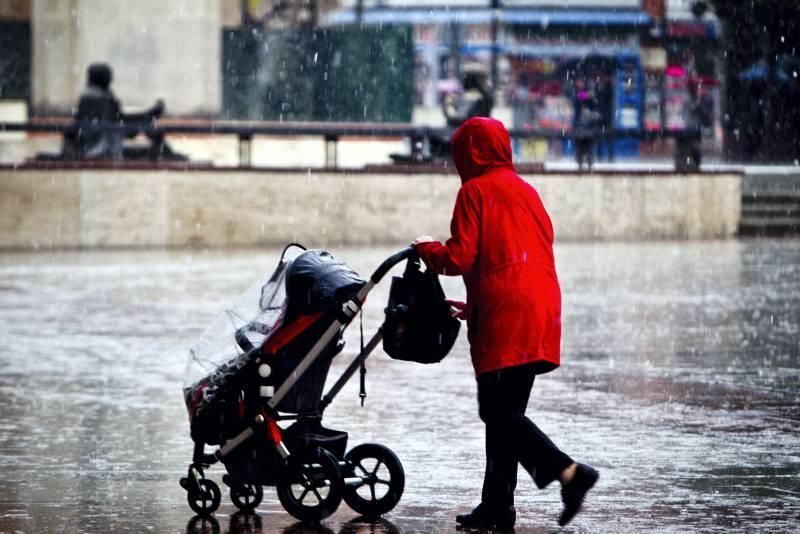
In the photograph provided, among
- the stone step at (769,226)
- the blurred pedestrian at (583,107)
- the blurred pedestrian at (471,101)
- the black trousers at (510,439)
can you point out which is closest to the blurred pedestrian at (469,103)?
the blurred pedestrian at (471,101)

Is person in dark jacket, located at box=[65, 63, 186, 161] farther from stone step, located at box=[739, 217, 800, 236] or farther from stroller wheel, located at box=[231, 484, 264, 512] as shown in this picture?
stroller wheel, located at box=[231, 484, 264, 512]

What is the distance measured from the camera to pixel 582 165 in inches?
940

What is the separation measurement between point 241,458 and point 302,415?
27 cm

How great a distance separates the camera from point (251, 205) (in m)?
22.4

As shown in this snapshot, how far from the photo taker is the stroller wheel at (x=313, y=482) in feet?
22.3

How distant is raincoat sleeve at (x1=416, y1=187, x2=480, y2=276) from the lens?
6512mm

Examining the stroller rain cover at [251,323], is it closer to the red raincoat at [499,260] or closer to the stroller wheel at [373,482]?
the red raincoat at [499,260]

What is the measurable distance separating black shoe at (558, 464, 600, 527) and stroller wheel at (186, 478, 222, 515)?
4.40 feet

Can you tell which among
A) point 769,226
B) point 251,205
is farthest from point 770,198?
point 251,205

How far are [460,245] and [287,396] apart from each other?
2.94ft

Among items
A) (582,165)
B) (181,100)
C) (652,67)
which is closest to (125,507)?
(582,165)

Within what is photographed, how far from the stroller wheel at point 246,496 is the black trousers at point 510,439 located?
0.91m

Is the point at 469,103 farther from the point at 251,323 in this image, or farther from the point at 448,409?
the point at 251,323

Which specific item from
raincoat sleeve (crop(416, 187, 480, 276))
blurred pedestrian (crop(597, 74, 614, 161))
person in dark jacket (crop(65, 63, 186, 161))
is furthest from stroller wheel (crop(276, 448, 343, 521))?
blurred pedestrian (crop(597, 74, 614, 161))
